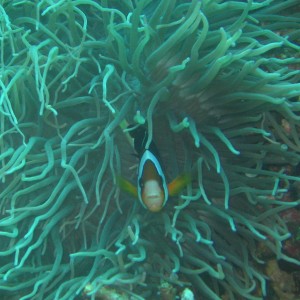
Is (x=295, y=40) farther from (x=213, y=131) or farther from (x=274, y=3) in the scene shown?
(x=213, y=131)

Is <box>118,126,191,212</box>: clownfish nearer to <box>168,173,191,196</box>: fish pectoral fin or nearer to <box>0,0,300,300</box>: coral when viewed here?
<box>168,173,191,196</box>: fish pectoral fin

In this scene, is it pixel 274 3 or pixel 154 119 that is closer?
pixel 154 119

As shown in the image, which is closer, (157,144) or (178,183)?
(178,183)

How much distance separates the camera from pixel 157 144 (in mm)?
2195

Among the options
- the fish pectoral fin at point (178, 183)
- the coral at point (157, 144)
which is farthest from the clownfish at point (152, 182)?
the coral at point (157, 144)

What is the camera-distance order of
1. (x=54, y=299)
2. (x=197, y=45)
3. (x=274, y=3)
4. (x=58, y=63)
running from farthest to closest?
(x=274, y=3) → (x=58, y=63) → (x=54, y=299) → (x=197, y=45)

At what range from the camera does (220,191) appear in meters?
2.13

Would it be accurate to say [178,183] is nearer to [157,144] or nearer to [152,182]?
[152,182]

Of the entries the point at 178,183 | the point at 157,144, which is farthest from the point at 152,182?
the point at 157,144

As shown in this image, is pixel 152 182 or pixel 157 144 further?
pixel 157 144

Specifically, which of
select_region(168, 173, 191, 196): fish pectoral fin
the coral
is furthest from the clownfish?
the coral

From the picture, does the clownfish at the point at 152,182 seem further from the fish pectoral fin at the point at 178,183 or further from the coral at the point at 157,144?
the coral at the point at 157,144

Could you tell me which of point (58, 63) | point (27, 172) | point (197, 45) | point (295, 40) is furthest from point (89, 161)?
point (295, 40)

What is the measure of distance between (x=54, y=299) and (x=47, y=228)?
348 millimetres
